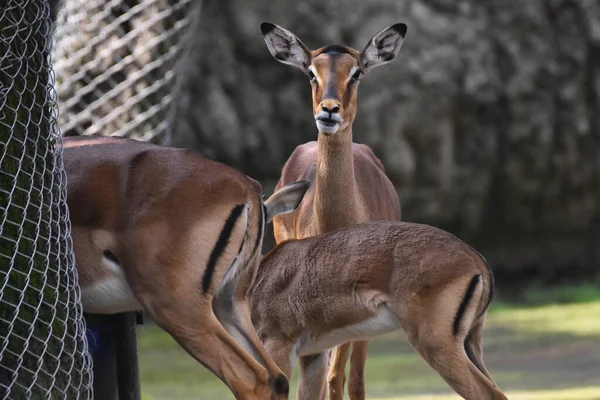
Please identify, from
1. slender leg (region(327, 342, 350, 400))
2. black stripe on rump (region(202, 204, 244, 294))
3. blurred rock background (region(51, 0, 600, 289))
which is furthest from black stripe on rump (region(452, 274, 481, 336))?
blurred rock background (region(51, 0, 600, 289))

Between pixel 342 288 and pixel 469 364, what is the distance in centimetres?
82

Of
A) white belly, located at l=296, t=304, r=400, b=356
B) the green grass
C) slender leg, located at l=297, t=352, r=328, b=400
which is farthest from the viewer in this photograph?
the green grass

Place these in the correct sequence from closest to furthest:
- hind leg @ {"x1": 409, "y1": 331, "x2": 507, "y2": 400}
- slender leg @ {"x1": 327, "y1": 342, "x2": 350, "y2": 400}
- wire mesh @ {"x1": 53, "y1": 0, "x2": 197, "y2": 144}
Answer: hind leg @ {"x1": 409, "y1": 331, "x2": 507, "y2": 400}
slender leg @ {"x1": 327, "y1": 342, "x2": 350, "y2": 400}
wire mesh @ {"x1": 53, "y1": 0, "x2": 197, "y2": 144}

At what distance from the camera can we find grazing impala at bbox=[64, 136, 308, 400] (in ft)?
17.3

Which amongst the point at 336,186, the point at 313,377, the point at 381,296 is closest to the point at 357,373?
the point at 313,377

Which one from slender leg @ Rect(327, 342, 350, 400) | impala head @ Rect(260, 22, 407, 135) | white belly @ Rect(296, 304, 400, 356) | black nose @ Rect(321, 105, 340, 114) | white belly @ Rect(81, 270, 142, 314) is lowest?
slender leg @ Rect(327, 342, 350, 400)

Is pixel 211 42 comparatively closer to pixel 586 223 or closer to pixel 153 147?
pixel 586 223

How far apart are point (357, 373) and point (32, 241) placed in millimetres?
2813

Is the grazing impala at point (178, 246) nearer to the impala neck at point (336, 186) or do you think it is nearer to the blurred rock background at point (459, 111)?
the impala neck at point (336, 186)

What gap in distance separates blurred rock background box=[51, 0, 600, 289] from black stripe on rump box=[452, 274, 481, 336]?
294 inches

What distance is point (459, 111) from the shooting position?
1409 cm

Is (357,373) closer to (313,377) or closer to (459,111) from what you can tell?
(313,377)

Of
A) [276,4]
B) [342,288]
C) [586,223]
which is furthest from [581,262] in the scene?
[342,288]

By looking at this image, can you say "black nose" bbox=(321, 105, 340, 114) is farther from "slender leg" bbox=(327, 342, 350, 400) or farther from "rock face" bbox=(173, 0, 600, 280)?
"rock face" bbox=(173, 0, 600, 280)
